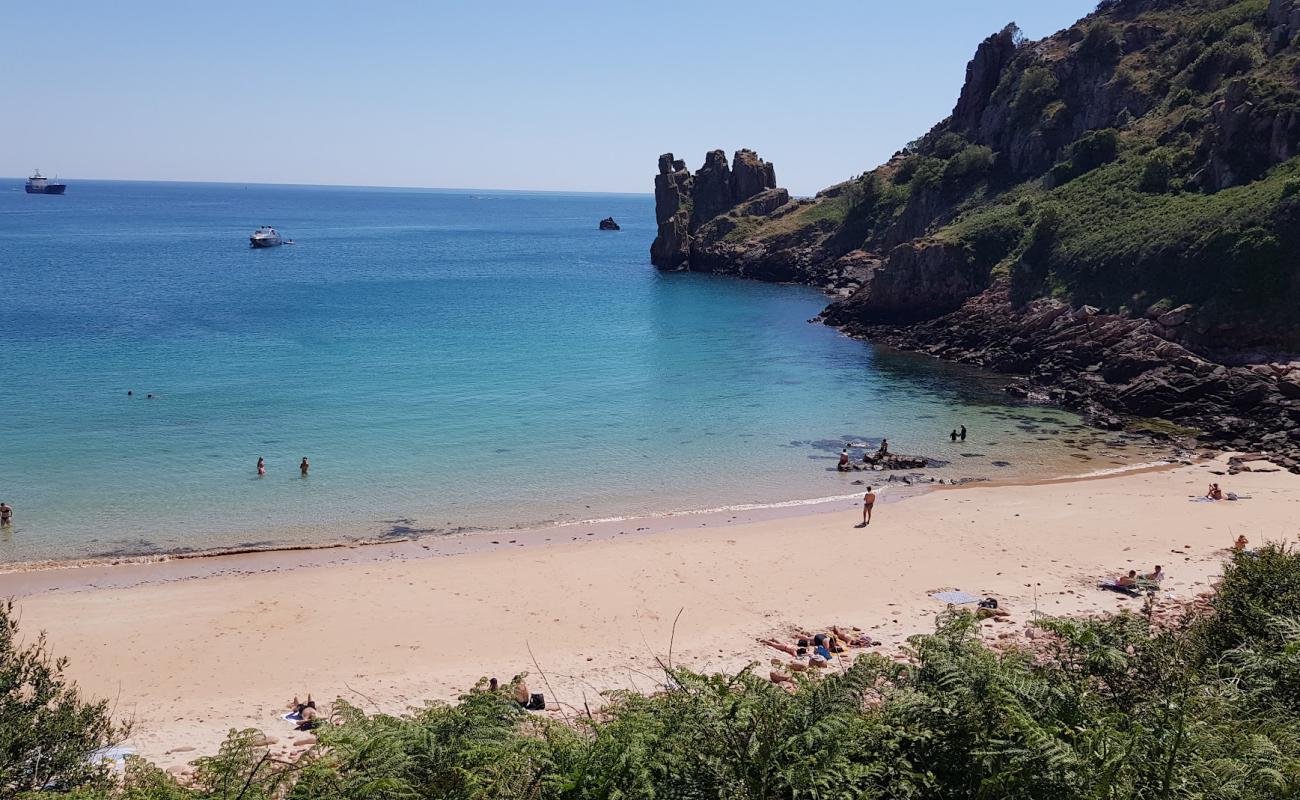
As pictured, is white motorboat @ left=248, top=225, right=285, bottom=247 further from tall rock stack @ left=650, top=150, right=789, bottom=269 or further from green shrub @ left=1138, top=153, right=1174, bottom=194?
green shrub @ left=1138, top=153, right=1174, bottom=194

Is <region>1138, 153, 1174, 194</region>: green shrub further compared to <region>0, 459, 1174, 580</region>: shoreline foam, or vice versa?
<region>1138, 153, 1174, 194</region>: green shrub

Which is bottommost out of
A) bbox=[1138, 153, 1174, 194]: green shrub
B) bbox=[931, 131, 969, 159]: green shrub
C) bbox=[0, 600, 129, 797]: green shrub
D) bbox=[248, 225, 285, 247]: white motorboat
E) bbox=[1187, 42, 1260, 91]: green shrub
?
bbox=[0, 600, 129, 797]: green shrub

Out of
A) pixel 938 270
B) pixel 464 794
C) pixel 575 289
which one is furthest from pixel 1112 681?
pixel 575 289

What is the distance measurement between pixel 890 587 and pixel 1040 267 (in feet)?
138

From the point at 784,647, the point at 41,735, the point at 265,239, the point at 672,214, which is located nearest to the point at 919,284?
the point at 784,647

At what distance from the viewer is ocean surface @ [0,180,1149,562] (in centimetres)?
3192

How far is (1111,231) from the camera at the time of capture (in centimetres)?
5616

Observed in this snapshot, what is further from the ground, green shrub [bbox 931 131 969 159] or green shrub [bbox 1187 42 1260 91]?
green shrub [bbox 1187 42 1260 91]

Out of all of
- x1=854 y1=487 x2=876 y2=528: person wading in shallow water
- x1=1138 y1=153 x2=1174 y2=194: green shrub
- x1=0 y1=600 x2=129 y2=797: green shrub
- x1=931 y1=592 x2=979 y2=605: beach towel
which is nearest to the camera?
x1=0 y1=600 x2=129 y2=797: green shrub

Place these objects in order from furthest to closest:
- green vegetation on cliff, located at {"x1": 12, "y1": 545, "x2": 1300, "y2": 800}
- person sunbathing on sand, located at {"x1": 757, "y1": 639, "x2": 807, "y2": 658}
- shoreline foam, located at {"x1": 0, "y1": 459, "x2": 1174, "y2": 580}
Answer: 1. shoreline foam, located at {"x1": 0, "y1": 459, "x2": 1174, "y2": 580}
2. person sunbathing on sand, located at {"x1": 757, "y1": 639, "x2": 807, "y2": 658}
3. green vegetation on cliff, located at {"x1": 12, "y1": 545, "x2": 1300, "y2": 800}

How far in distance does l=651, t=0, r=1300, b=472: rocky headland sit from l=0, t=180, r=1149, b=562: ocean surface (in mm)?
4754

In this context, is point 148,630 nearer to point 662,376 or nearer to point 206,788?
point 206,788

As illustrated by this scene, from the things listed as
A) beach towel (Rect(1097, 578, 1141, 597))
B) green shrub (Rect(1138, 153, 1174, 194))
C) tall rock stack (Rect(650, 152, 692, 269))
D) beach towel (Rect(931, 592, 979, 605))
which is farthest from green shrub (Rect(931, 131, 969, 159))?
beach towel (Rect(931, 592, 979, 605))

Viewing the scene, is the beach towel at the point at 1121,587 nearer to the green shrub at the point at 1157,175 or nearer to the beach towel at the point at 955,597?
the beach towel at the point at 955,597
